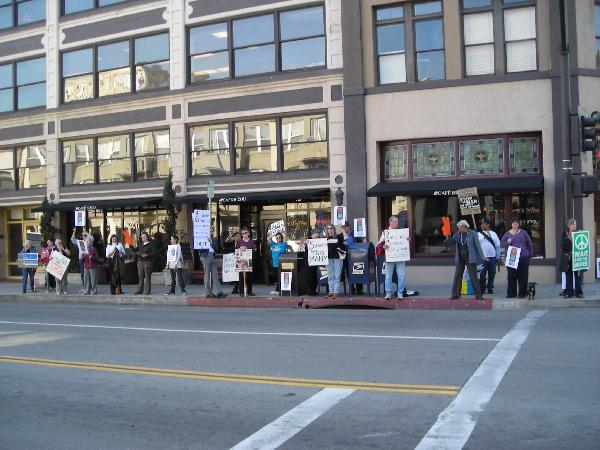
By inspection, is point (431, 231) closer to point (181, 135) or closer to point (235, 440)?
point (181, 135)

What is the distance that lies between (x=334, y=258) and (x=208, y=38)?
10.0 meters

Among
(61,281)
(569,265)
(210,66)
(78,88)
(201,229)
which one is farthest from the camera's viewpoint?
(78,88)

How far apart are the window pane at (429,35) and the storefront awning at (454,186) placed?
3844mm

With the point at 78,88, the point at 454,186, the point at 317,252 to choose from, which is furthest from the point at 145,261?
the point at 78,88

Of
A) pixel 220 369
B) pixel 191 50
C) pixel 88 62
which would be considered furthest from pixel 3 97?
pixel 220 369

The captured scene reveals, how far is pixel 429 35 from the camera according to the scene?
1953 cm

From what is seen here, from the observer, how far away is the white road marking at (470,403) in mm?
5430

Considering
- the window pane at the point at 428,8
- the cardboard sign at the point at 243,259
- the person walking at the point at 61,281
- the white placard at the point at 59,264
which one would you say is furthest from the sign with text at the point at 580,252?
the person walking at the point at 61,281

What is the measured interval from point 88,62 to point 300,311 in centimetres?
1441

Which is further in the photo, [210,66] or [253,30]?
[210,66]

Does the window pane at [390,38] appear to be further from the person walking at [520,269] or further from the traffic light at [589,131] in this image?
the person walking at [520,269]

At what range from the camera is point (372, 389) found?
23.6ft

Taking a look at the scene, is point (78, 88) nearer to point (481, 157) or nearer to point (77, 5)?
point (77, 5)

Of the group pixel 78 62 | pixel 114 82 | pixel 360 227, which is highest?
pixel 78 62
